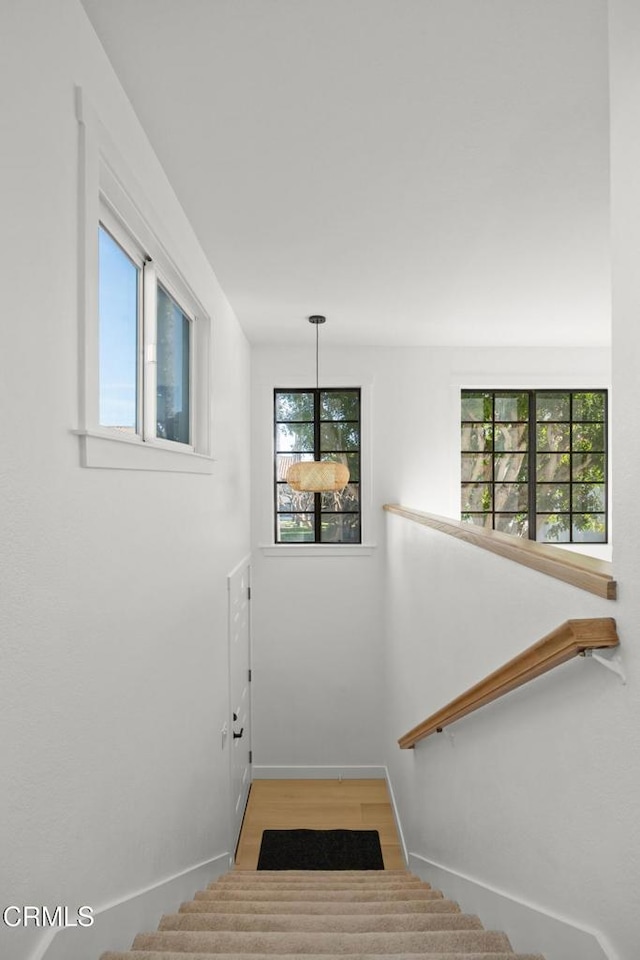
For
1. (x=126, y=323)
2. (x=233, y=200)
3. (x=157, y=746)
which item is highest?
(x=233, y=200)

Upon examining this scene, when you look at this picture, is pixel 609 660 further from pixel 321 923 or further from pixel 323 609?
pixel 323 609

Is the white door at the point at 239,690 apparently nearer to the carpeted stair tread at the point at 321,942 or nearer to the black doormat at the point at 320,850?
the black doormat at the point at 320,850

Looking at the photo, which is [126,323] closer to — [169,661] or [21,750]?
[169,661]

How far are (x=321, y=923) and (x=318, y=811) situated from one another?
8.97 feet

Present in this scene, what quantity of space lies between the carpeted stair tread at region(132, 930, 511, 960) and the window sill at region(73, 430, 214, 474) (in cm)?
136

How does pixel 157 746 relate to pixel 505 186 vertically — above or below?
below

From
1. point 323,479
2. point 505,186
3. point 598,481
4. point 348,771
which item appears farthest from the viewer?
point 598,481

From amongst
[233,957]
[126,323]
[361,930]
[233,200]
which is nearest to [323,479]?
[233,200]

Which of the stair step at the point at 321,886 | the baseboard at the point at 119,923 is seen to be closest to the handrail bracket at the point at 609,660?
the baseboard at the point at 119,923

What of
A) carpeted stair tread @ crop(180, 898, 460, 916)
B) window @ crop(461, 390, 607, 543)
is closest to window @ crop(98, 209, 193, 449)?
carpeted stair tread @ crop(180, 898, 460, 916)

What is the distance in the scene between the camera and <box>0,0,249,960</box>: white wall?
1093 mm

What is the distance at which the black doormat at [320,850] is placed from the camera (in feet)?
13.0

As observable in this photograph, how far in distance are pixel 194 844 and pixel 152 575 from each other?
1.43 metres

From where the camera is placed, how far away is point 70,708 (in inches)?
52.4
